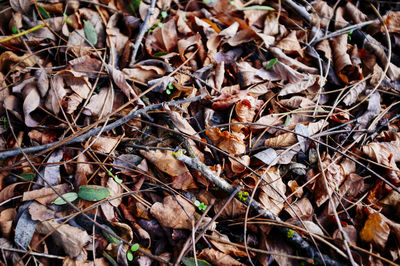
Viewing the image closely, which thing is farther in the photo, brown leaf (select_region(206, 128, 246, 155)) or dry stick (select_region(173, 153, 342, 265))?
brown leaf (select_region(206, 128, 246, 155))

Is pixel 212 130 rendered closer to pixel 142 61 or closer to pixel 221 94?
pixel 221 94

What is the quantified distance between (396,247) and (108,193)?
1.64 m

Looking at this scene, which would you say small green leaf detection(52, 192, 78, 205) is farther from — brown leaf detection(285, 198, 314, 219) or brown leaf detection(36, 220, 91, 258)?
brown leaf detection(285, 198, 314, 219)

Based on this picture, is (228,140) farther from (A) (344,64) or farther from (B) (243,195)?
(A) (344,64)

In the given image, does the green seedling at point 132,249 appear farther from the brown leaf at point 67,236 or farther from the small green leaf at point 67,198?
the small green leaf at point 67,198

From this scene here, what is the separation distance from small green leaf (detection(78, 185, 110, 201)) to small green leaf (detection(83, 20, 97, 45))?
3.56 feet

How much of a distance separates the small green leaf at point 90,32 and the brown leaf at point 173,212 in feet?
4.28

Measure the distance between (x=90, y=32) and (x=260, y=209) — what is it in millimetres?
1738

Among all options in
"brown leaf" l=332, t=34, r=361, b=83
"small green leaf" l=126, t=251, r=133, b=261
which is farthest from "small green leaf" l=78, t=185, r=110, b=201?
"brown leaf" l=332, t=34, r=361, b=83

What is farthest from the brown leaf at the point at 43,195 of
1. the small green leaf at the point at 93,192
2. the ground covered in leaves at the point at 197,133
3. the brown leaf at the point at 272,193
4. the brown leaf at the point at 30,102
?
the brown leaf at the point at 272,193

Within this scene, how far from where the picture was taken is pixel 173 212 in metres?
1.44

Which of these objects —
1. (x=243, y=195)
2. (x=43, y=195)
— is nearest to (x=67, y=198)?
(x=43, y=195)

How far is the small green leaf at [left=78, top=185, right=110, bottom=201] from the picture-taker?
1.45 m

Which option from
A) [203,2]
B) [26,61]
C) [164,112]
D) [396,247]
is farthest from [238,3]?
[396,247]
